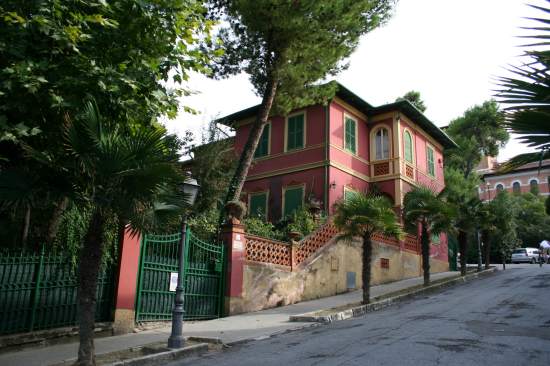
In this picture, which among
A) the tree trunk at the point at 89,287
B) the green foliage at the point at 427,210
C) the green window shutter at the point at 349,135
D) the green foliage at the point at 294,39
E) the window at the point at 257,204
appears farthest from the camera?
the window at the point at 257,204

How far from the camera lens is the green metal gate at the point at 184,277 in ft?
33.6

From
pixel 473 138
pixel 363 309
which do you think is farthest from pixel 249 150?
pixel 473 138

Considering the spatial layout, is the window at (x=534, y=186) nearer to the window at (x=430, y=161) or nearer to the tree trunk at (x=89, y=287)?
the window at (x=430, y=161)

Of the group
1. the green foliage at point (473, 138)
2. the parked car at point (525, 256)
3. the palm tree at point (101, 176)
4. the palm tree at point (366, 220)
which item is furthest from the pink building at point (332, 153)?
the parked car at point (525, 256)

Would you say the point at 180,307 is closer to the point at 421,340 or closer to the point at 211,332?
the point at 211,332

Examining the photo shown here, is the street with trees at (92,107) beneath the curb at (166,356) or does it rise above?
above

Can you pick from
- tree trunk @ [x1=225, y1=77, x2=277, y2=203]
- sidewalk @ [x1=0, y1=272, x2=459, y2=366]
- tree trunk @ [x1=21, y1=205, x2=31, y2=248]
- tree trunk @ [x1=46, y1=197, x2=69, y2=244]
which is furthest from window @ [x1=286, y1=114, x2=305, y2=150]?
tree trunk @ [x1=21, y1=205, x2=31, y2=248]

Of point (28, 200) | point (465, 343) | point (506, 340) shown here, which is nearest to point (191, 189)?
point (28, 200)

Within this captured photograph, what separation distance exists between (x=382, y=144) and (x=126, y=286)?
15534 millimetres

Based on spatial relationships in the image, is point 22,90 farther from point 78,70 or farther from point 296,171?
point 296,171

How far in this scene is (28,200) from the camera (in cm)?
646

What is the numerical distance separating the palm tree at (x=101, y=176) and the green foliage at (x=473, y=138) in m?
31.4

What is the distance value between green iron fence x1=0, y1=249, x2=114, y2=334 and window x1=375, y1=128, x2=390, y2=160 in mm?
15840

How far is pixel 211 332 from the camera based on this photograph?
9.62m
